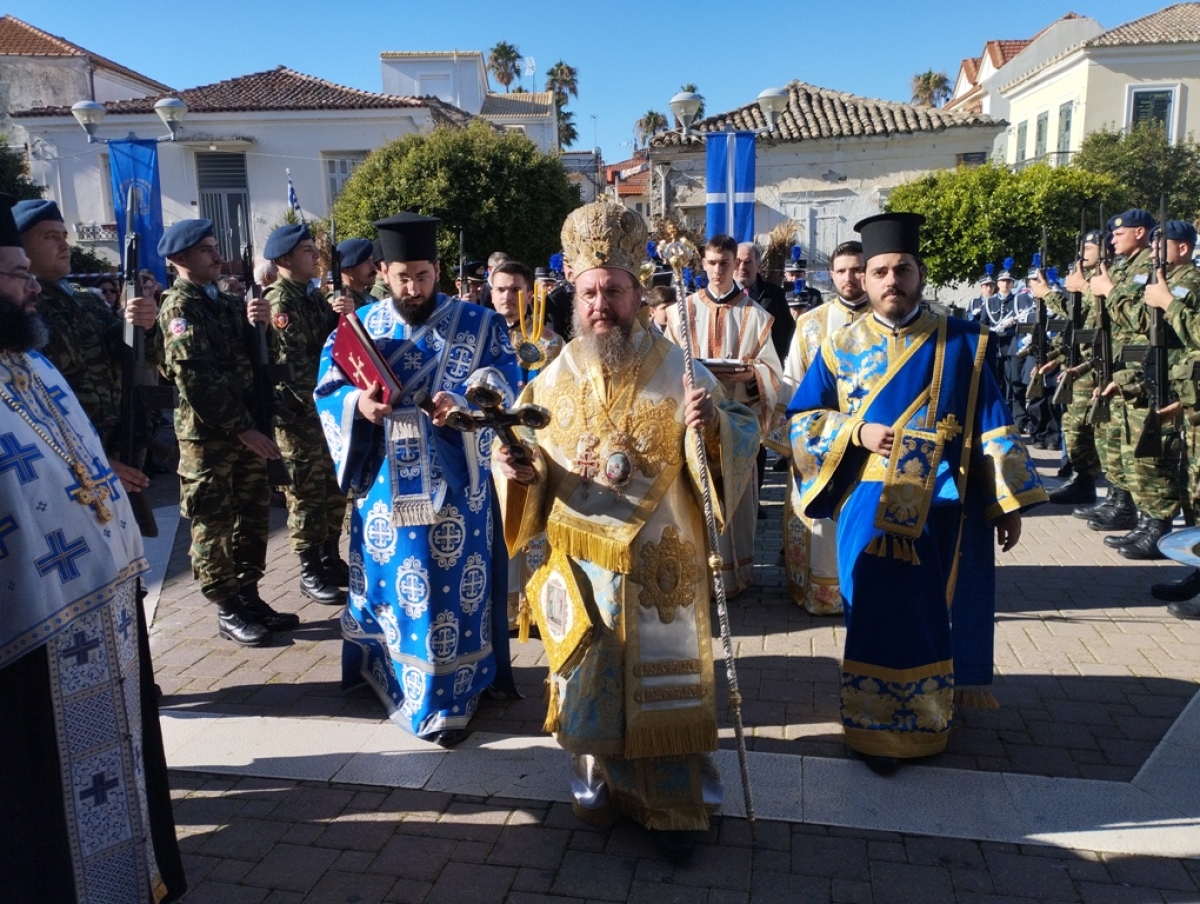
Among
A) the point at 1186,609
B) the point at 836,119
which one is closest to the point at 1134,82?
the point at 836,119

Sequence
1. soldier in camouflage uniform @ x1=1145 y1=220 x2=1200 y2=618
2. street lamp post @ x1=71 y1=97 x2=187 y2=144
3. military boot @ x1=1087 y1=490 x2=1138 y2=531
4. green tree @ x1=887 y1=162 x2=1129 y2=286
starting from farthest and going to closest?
green tree @ x1=887 y1=162 x2=1129 y2=286
street lamp post @ x1=71 y1=97 x2=187 y2=144
military boot @ x1=1087 y1=490 x2=1138 y2=531
soldier in camouflage uniform @ x1=1145 y1=220 x2=1200 y2=618

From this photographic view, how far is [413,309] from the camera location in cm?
428

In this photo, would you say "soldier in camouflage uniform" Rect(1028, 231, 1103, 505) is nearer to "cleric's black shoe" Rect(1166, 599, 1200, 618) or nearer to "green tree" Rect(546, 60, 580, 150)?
"cleric's black shoe" Rect(1166, 599, 1200, 618)

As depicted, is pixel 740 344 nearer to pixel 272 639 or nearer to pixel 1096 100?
pixel 272 639

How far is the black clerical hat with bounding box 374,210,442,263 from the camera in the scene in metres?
4.09

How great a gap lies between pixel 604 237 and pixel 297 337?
3.87 meters

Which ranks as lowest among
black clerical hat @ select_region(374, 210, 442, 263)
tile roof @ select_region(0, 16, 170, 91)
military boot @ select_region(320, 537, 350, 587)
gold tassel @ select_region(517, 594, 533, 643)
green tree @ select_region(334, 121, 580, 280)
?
military boot @ select_region(320, 537, 350, 587)

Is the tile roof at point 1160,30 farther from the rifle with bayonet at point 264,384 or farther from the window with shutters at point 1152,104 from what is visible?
the rifle with bayonet at point 264,384

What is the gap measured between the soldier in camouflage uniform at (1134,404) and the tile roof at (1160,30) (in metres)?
30.6

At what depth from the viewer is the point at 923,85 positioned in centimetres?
6394

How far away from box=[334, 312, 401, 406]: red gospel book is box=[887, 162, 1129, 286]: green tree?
63.3 feet

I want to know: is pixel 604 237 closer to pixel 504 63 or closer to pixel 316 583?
pixel 316 583

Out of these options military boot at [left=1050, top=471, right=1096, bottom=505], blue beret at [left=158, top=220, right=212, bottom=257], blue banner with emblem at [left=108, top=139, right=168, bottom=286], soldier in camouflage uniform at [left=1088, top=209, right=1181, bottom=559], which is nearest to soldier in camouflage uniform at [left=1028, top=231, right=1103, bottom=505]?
military boot at [left=1050, top=471, right=1096, bottom=505]

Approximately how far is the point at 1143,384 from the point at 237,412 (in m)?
6.19
